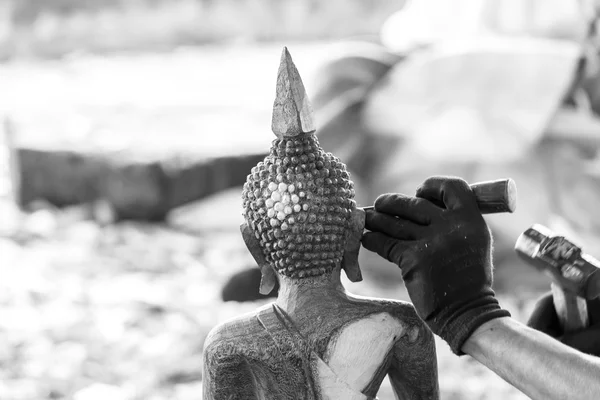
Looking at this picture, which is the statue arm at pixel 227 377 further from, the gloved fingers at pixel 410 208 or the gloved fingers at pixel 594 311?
the gloved fingers at pixel 594 311

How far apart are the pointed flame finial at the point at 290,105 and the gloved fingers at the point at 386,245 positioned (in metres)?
0.16

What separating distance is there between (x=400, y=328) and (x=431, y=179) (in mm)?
197

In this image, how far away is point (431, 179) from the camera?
990mm

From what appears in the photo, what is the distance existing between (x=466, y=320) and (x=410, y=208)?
0.50 ft

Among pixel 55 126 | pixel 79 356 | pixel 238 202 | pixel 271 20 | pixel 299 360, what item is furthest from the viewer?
pixel 271 20

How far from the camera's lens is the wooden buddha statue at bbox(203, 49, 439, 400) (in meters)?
0.95

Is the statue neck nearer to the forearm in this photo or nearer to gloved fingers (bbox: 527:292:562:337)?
the forearm

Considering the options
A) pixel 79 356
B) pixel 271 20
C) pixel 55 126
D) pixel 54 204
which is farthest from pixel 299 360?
pixel 271 20

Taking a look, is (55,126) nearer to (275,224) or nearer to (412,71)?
(412,71)

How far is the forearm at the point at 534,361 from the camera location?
86 cm

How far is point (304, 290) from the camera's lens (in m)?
0.98

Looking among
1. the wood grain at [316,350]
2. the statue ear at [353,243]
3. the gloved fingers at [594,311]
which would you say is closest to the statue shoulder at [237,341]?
the wood grain at [316,350]

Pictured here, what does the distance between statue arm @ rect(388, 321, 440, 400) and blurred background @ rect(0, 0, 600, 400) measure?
37.7 inches

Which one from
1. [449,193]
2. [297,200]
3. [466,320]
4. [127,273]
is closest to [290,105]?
[297,200]
